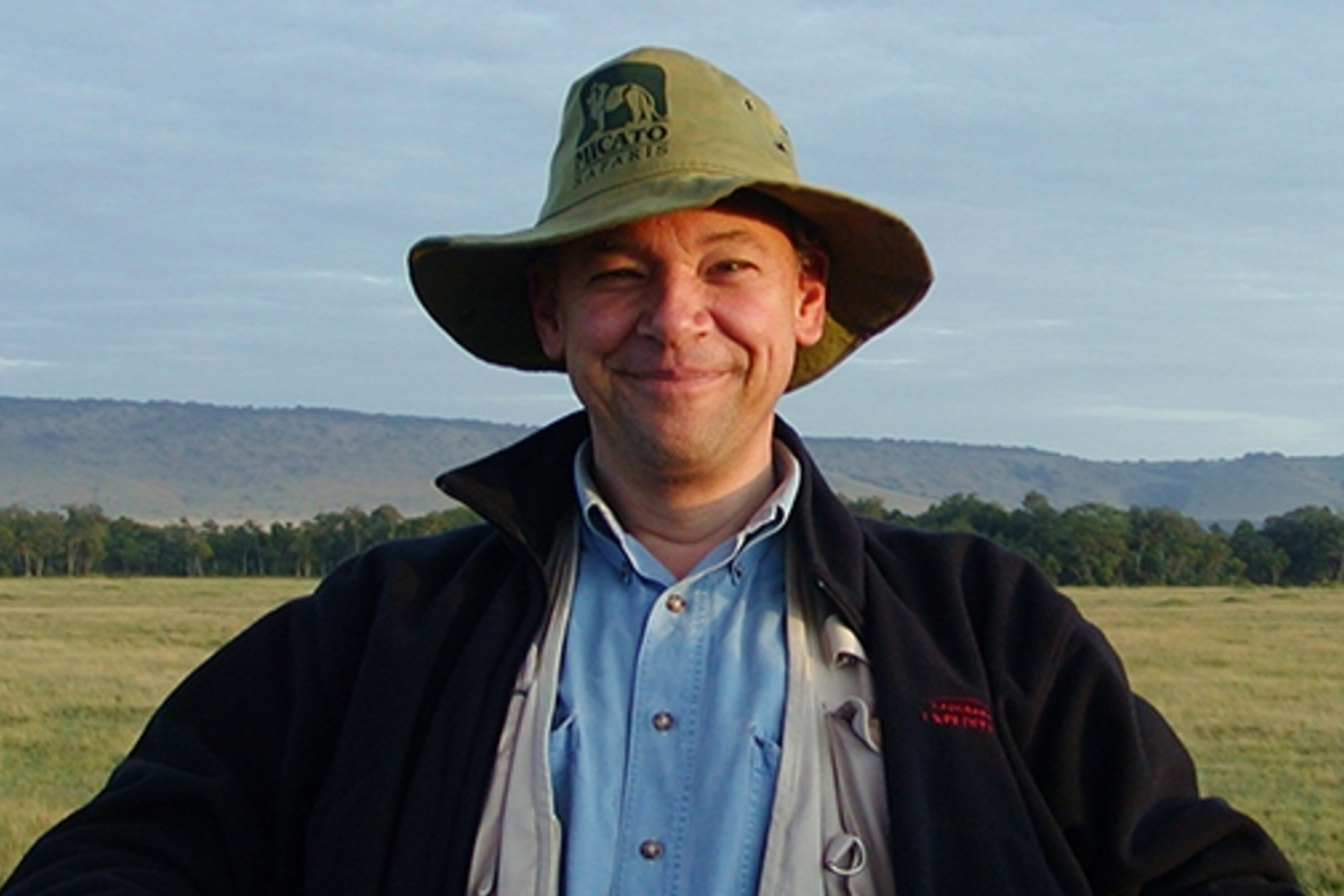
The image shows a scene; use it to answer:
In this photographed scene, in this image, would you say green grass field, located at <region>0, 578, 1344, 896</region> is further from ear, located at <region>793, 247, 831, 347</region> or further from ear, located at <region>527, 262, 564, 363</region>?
ear, located at <region>527, 262, 564, 363</region>

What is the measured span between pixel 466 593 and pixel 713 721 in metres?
0.47

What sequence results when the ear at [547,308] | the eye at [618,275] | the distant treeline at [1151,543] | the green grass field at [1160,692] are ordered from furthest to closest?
the distant treeline at [1151,543]
the green grass field at [1160,692]
the ear at [547,308]
the eye at [618,275]

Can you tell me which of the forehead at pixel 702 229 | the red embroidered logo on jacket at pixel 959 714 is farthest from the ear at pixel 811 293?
the red embroidered logo on jacket at pixel 959 714

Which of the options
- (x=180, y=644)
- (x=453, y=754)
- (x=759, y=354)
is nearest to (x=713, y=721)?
(x=453, y=754)

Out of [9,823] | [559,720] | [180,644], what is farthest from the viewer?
[180,644]

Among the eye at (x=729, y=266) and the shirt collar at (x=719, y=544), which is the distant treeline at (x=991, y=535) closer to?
the shirt collar at (x=719, y=544)

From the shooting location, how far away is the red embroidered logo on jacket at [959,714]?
101 inches

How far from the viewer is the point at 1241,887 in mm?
2516

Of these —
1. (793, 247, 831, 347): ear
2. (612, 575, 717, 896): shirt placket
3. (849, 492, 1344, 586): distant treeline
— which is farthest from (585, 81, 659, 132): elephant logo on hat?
(849, 492, 1344, 586): distant treeline

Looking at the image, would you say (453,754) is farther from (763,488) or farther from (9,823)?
(9,823)

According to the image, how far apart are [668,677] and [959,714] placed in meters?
0.45

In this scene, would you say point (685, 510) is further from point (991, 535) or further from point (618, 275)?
point (991, 535)

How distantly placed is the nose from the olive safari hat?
5.6 inches

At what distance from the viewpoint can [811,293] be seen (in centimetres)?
308
